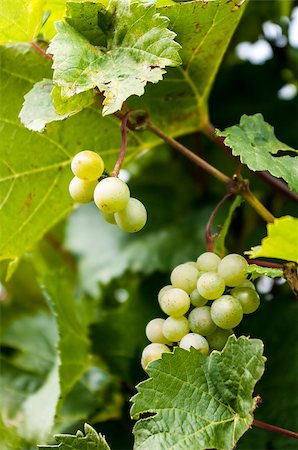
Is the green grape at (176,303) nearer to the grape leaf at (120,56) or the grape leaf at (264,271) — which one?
the grape leaf at (264,271)

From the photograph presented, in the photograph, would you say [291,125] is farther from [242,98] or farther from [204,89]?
[204,89]

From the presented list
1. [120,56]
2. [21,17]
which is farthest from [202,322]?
[21,17]

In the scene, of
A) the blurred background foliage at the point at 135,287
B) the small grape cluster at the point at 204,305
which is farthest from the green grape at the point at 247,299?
the blurred background foliage at the point at 135,287

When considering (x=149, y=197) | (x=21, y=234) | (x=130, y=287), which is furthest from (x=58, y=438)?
(x=149, y=197)

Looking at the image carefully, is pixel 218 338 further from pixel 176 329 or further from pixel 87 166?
pixel 87 166

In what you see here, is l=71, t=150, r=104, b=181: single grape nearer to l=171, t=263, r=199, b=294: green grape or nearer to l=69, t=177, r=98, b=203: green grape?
l=69, t=177, r=98, b=203: green grape

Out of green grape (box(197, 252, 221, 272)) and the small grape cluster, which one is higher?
green grape (box(197, 252, 221, 272))

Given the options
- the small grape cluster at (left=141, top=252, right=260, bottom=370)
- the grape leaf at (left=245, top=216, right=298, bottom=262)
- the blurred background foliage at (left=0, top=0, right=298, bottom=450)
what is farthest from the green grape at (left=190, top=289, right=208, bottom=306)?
the blurred background foliage at (left=0, top=0, right=298, bottom=450)
